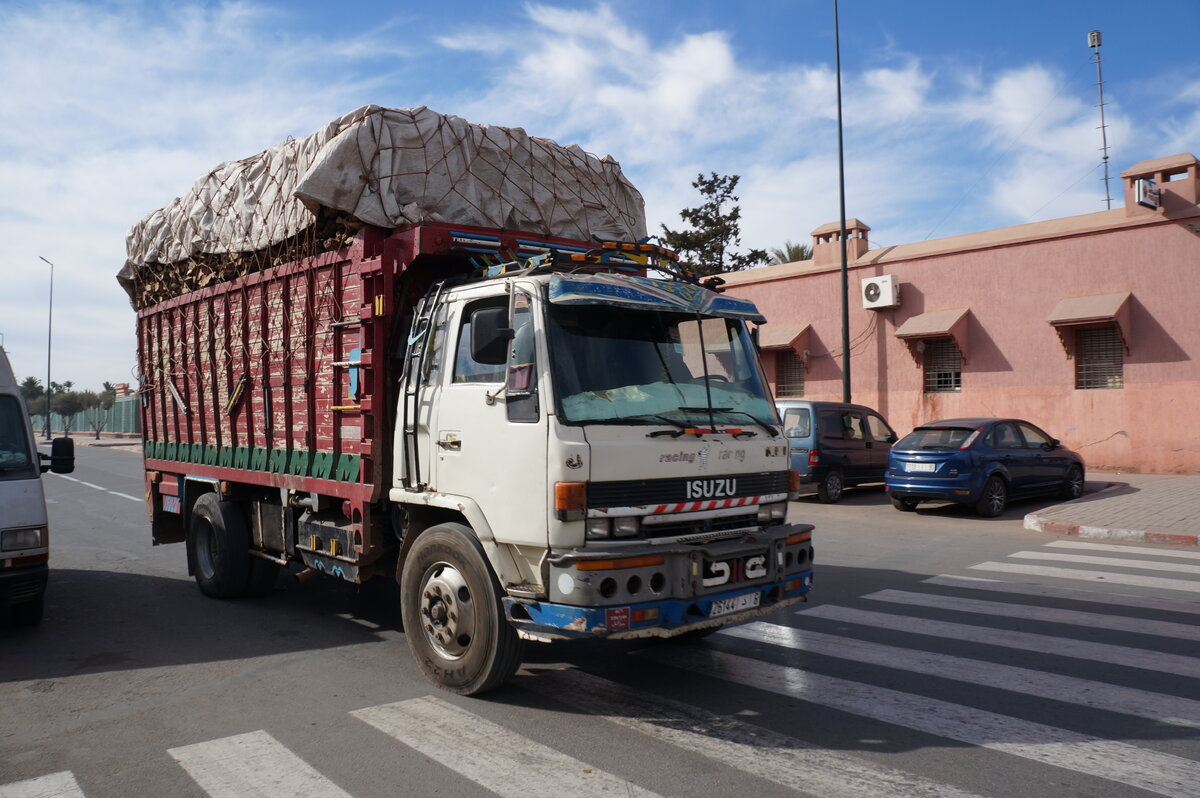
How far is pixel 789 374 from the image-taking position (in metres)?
24.9

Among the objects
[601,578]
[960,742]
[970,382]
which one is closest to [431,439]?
[601,578]

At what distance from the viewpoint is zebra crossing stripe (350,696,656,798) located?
3.90 m

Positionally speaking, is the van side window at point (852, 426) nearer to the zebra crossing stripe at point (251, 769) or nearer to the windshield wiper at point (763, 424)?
the windshield wiper at point (763, 424)

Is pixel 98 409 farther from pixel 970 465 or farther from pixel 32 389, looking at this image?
pixel 970 465

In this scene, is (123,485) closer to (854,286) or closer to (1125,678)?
(854,286)

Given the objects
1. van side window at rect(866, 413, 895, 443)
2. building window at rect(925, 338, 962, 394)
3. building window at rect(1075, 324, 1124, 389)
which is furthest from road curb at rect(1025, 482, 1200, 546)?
building window at rect(925, 338, 962, 394)

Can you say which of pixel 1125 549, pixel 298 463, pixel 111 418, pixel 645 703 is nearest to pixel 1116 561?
pixel 1125 549

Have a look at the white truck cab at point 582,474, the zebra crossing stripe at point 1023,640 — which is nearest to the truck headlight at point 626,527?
the white truck cab at point 582,474

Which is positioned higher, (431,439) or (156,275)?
(156,275)

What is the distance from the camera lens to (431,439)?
5512mm

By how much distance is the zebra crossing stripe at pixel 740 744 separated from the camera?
152 inches

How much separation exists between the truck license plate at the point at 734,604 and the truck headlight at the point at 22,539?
17.0ft

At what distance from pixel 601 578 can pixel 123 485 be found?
2089cm

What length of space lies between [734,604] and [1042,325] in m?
17.7
